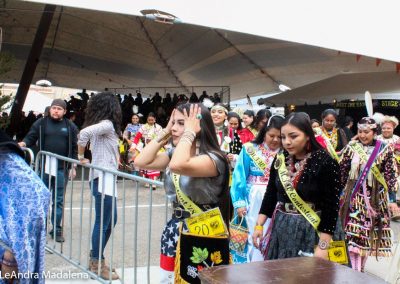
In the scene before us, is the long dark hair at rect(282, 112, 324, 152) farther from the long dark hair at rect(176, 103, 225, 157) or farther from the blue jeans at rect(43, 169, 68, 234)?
the blue jeans at rect(43, 169, 68, 234)

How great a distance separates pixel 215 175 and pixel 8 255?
1.37 m

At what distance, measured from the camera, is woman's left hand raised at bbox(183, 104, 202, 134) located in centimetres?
286

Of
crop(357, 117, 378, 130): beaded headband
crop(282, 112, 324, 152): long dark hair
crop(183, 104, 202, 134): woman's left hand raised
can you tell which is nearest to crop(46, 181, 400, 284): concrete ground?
crop(282, 112, 324, 152): long dark hair

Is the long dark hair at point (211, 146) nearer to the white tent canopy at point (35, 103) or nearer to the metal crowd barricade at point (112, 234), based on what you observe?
the metal crowd barricade at point (112, 234)

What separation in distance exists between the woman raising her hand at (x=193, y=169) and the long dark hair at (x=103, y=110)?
1.92 meters

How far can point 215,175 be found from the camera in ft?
9.37

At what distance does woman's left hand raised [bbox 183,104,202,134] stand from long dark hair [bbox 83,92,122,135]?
2169 millimetres

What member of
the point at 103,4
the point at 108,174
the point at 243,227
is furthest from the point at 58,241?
the point at 103,4

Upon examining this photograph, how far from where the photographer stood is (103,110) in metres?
4.88

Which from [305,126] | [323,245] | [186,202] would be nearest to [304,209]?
[323,245]

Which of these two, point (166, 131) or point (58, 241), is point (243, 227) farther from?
point (58, 241)

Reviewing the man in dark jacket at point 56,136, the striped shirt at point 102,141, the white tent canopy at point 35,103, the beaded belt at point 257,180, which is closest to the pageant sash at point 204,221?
the beaded belt at point 257,180

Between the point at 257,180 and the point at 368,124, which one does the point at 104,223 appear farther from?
the point at 368,124

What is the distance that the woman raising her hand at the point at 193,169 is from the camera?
2.75 metres
